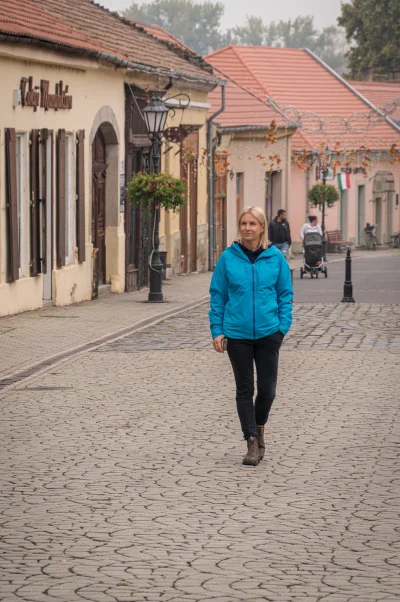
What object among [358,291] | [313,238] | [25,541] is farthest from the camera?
[313,238]

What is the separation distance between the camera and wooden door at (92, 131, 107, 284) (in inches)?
968

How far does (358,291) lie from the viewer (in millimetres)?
25734

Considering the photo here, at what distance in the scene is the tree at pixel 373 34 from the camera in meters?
65.8

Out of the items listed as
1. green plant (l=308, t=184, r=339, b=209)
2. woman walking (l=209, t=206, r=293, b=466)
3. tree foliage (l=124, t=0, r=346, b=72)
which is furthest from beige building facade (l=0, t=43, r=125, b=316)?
tree foliage (l=124, t=0, r=346, b=72)

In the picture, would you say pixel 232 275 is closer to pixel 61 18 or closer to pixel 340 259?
pixel 61 18

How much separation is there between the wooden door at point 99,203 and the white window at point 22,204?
13.2 feet

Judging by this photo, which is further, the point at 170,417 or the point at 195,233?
the point at 195,233

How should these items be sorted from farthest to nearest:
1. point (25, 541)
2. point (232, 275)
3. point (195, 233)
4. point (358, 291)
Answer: point (195, 233) → point (358, 291) → point (232, 275) → point (25, 541)

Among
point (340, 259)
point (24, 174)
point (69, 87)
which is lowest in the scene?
point (340, 259)

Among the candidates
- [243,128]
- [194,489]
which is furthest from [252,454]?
[243,128]

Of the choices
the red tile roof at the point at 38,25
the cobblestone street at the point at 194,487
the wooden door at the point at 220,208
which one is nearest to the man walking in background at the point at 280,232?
the wooden door at the point at 220,208

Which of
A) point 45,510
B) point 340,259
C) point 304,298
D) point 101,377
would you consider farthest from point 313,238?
point 45,510

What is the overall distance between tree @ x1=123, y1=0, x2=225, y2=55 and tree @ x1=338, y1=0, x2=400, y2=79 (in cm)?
8840

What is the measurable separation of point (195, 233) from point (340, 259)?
12874 millimetres
